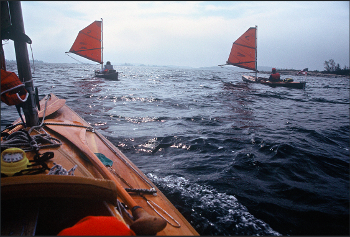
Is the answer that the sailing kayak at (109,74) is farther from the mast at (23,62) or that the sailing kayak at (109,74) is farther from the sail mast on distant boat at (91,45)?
the mast at (23,62)

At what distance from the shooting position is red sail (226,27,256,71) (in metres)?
25.7

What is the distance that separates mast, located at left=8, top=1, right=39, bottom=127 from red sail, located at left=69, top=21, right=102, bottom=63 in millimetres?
24895

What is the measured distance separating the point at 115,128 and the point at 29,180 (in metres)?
5.28

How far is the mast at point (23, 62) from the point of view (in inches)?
105

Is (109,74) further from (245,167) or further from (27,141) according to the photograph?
(27,141)

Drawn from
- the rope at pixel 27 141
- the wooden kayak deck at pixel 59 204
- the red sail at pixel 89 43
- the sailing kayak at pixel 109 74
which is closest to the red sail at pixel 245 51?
the sailing kayak at pixel 109 74

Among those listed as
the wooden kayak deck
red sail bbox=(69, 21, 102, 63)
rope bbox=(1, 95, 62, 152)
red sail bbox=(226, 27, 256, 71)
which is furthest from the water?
red sail bbox=(226, 27, 256, 71)

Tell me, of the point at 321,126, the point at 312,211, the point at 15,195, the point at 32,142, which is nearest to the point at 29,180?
the point at 15,195

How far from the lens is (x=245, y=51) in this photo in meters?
26.8

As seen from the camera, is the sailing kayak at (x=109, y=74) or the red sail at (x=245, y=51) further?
the red sail at (x=245, y=51)

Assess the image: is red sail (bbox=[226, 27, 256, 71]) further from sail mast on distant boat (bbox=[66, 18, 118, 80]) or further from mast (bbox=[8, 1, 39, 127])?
mast (bbox=[8, 1, 39, 127])

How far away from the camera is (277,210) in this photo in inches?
125

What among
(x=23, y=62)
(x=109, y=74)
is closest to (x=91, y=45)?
(x=109, y=74)

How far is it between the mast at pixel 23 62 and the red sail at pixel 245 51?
2765 centimetres
